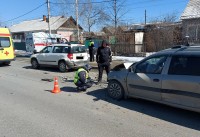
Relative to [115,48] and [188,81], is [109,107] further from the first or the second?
[115,48]

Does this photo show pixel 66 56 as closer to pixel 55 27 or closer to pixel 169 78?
pixel 169 78

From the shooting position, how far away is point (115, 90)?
22.6 ft

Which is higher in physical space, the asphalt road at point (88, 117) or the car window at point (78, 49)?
the car window at point (78, 49)

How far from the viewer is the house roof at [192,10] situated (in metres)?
22.8

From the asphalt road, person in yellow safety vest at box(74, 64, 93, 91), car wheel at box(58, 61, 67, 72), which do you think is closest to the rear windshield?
car wheel at box(58, 61, 67, 72)

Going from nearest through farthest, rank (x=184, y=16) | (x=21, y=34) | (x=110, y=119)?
(x=110, y=119)
(x=184, y=16)
(x=21, y=34)

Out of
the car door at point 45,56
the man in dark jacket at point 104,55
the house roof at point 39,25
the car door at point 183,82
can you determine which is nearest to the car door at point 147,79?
the car door at point 183,82

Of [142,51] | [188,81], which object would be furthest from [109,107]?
[142,51]

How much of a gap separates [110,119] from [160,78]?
5.02 feet

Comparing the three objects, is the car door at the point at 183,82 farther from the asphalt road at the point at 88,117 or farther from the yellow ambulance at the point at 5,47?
the yellow ambulance at the point at 5,47

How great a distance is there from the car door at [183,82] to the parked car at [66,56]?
765 cm

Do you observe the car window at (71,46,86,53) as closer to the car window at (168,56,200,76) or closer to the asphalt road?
the asphalt road

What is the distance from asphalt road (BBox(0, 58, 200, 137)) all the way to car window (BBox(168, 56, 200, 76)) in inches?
41.4

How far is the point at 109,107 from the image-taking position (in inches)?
244
